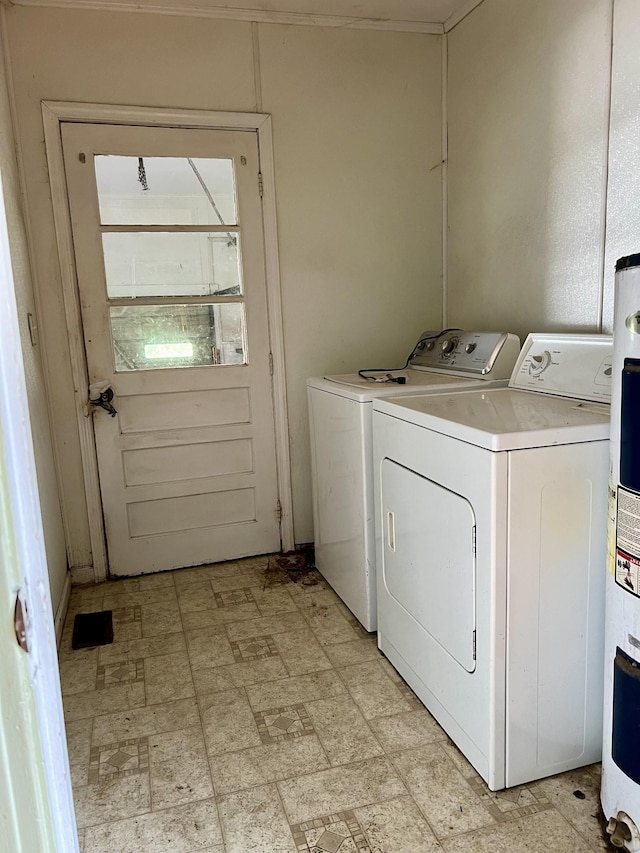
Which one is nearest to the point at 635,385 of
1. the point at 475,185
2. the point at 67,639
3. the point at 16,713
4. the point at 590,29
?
the point at 16,713

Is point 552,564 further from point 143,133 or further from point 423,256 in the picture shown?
point 143,133

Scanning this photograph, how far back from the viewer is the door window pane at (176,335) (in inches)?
113

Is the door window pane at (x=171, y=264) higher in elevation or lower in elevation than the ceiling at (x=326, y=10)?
lower

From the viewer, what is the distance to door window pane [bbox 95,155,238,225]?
2762 millimetres

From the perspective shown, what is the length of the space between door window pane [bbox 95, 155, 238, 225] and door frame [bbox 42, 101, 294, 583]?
15 centimetres

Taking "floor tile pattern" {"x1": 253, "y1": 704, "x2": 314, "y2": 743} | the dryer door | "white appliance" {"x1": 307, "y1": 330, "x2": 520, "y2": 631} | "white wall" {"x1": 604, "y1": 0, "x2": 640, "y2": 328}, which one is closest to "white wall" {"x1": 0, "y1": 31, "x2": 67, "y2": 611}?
"floor tile pattern" {"x1": 253, "y1": 704, "x2": 314, "y2": 743}

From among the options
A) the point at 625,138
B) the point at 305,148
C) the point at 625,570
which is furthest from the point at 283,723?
the point at 305,148

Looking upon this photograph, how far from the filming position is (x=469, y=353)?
8.45 ft

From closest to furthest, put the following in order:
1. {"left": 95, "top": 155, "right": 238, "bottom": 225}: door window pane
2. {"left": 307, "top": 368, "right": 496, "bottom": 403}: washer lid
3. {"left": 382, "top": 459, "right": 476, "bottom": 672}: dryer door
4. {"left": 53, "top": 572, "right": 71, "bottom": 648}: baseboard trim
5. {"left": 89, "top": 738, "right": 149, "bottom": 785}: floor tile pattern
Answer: {"left": 382, "top": 459, "right": 476, "bottom": 672}: dryer door → {"left": 89, "top": 738, "right": 149, "bottom": 785}: floor tile pattern → {"left": 307, "top": 368, "right": 496, "bottom": 403}: washer lid → {"left": 53, "top": 572, "right": 71, "bottom": 648}: baseboard trim → {"left": 95, "top": 155, "right": 238, "bottom": 225}: door window pane

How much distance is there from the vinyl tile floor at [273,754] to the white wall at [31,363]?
0.40 meters

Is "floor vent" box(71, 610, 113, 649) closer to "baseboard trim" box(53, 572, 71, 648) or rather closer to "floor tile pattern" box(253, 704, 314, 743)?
"baseboard trim" box(53, 572, 71, 648)

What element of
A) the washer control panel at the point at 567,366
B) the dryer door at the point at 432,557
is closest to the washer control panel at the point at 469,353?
the washer control panel at the point at 567,366

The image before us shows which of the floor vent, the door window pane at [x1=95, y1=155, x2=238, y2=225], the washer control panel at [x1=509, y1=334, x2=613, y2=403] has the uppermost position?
the door window pane at [x1=95, y1=155, x2=238, y2=225]

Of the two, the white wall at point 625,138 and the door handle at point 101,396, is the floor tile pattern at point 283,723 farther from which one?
the white wall at point 625,138
